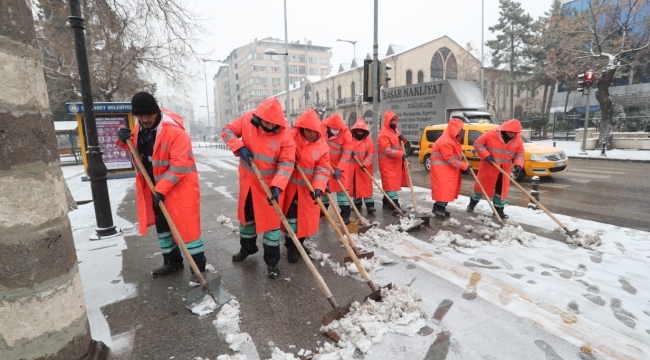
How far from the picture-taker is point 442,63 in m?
41.7

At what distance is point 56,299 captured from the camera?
1922 millimetres

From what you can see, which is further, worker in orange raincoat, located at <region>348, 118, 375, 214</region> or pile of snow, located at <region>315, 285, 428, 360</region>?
worker in orange raincoat, located at <region>348, 118, 375, 214</region>

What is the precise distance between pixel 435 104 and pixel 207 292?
543 inches

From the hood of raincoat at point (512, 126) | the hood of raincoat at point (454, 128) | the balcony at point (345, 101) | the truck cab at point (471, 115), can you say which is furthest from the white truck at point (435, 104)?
the balcony at point (345, 101)

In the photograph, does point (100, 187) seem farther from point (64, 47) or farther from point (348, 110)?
point (348, 110)

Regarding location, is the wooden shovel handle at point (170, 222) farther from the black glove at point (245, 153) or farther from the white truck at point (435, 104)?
the white truck at point (435, 104)

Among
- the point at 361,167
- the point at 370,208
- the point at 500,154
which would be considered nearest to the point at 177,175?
the point at 361,167

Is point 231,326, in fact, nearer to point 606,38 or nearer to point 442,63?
point 606,38

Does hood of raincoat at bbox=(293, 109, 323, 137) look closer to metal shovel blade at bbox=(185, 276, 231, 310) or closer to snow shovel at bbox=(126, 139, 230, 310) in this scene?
snow shovel at bbox=(126, 139, 230, 310)

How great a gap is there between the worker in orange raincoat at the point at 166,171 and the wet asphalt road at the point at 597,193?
20.8 ft

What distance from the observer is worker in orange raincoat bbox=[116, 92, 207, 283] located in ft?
10.5

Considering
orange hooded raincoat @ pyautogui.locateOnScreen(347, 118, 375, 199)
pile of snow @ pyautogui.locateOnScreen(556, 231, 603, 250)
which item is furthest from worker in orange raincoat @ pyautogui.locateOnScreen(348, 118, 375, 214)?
pile of snow @ pyautogui.locateOnScreen(556, 231, 603, 250)

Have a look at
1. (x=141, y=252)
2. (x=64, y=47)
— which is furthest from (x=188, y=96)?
(x=141, y=252)

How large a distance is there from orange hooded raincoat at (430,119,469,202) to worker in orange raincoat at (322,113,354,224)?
1470 mm
